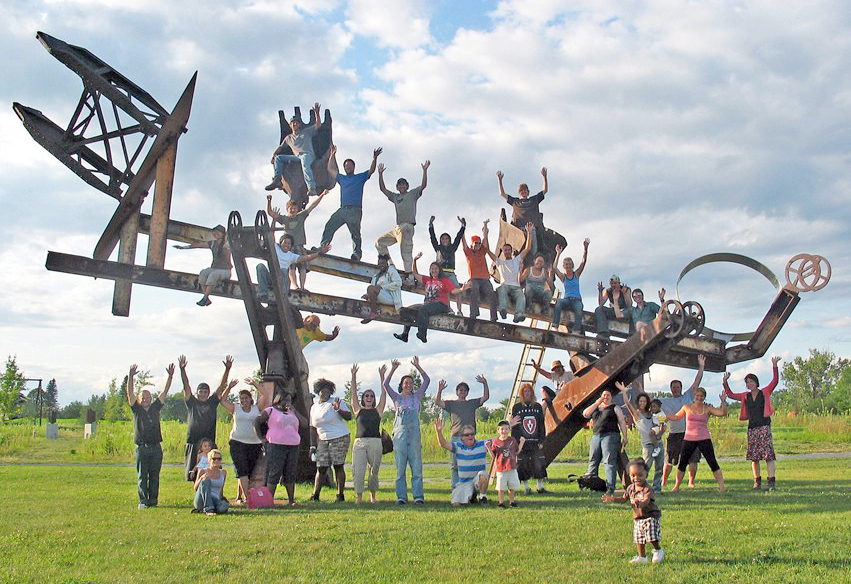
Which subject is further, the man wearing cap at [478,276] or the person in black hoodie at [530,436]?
the man wearing cap at [478,276]

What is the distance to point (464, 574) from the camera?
6277 millimetres

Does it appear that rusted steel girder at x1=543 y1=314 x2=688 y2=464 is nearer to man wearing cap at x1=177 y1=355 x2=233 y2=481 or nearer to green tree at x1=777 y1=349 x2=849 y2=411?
man wearing cap at x1=177 y1=355 x2=233 y2=481

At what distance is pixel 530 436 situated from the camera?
12062mm

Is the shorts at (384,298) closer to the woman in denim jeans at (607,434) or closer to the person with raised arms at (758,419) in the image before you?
the woman in denim jeans at (607,434)

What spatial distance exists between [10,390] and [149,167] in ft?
85.7

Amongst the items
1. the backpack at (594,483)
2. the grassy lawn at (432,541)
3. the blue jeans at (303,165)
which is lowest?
the grassy lawn at (432,541)

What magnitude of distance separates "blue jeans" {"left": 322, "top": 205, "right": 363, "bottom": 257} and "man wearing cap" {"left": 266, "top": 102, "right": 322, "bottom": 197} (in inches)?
21.6

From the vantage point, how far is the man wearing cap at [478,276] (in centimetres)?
1353

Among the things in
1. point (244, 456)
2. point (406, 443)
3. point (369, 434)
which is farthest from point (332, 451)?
point (244, 456)

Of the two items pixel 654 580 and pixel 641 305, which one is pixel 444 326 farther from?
pixel 654 580

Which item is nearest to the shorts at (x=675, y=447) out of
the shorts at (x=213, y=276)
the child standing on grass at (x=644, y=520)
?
the child standing on grass at (x=644, y=520)

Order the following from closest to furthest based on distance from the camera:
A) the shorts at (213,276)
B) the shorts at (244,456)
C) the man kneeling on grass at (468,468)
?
the man kneeling on grass at (468,468), the shorts at (244,456), the shorts at (213,276)

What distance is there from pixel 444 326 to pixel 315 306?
2.01 meters

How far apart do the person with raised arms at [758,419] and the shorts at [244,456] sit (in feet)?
21.9
